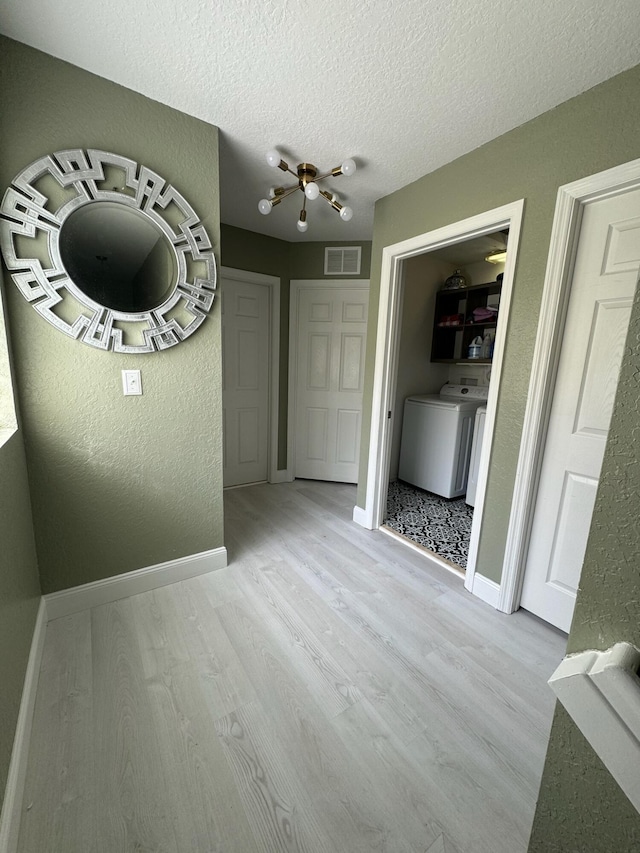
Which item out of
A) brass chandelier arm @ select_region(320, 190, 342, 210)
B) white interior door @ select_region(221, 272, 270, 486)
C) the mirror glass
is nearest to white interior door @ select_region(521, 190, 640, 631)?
brass chandelier arm @ select_region(320, 190, 342, 210)

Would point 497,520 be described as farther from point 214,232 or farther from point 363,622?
point 214,232

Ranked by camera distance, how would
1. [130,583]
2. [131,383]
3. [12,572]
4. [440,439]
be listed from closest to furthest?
[12,572] < [131,383] < [130,583] < [440,439]

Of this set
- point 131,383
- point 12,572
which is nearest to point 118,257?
point 131,383

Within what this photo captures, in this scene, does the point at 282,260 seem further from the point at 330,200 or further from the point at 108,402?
the point at 108,402

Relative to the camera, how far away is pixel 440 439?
312 cm

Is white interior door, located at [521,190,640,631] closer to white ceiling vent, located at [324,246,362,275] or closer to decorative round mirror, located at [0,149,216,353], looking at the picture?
decorative round mirror, located at [0,149,216,353]

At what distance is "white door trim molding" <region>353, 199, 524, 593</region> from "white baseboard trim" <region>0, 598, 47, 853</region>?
1.94 metres

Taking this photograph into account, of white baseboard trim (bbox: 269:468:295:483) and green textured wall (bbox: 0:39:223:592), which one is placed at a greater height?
green textured wall (bbox: 0:39:223:592)

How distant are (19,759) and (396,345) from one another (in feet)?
8.16

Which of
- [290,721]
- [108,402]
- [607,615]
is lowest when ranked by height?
[290,721]

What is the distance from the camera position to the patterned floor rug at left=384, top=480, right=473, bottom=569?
2346mm

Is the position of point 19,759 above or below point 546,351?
below

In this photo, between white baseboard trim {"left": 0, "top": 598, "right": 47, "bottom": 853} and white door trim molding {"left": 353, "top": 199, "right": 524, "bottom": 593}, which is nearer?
white baseboard trim {"left": 0, "top": 598, "right": 47, "bottom": 853}

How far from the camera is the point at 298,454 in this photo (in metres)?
3.58
